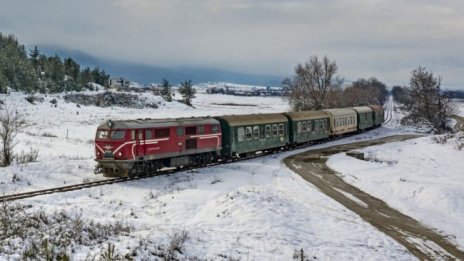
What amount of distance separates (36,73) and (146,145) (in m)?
88.2

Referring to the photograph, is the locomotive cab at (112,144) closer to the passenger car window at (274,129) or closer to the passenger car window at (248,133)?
the passenger car window at (248,133)

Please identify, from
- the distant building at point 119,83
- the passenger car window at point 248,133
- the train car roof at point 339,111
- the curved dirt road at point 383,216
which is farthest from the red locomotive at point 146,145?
the distant building at point 119,83

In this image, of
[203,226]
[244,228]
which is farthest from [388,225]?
[203,226]

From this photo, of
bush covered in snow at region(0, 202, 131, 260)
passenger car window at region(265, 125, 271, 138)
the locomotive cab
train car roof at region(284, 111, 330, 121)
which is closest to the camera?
bush covered in snow at region(0, 202, 131, 260)

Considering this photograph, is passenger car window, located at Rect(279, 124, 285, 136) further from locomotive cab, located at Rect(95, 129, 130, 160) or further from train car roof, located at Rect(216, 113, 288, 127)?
locomotive cab, located at Rect(95, 129, 130, 160)

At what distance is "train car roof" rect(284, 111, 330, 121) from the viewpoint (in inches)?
1716

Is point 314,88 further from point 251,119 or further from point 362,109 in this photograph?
point 251,119

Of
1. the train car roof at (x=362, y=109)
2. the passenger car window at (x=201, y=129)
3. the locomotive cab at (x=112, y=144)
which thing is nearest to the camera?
the locomotive cab at (x=112, y=144)

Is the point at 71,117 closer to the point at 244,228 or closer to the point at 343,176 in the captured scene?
the point at 343,176

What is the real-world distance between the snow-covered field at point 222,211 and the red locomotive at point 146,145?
1.25 meters

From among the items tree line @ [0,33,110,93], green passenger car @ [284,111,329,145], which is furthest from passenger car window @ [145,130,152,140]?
tree line @ [0,33,110,93]

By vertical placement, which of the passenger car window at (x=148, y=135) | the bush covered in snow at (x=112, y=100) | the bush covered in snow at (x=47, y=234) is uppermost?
the bush covered in snow at (x=112, y=100)

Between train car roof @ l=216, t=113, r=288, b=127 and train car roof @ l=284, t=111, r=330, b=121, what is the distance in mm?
1724

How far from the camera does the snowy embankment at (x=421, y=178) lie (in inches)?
779
